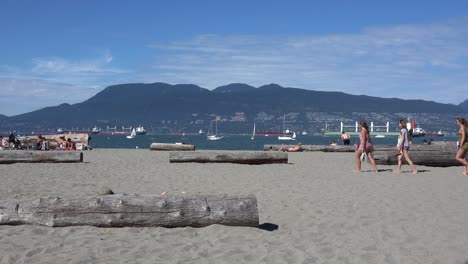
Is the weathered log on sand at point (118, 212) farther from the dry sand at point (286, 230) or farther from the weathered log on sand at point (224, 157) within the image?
the weathered log on sand at point (224, 157)

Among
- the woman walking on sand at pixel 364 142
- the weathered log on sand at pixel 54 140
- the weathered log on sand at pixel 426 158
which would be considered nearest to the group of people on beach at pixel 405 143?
the woman walking on sand at pixel 364 142

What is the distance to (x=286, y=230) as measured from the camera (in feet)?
23.7

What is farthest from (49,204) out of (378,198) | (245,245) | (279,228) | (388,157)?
(388,157)

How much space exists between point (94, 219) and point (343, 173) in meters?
10.4

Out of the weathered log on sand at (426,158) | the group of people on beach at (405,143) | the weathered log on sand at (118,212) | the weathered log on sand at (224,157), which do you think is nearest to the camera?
the weathered log on sand at (118,212)

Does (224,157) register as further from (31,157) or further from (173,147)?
(173,147)

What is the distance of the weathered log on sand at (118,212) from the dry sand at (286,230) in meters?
0.11

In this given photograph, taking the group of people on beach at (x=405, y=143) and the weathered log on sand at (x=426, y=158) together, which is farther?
the weathered log on sand at (x=426, y=158)

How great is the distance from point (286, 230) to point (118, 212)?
2.21m

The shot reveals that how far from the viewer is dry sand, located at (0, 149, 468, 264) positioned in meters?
5.87

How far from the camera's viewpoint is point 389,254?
A: 6.17 meters

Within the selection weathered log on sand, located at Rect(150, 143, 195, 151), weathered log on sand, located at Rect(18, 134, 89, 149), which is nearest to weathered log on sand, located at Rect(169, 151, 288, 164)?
weathered log on sand, located at Rect(150, 143, 195, 151)

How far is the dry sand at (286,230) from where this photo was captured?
5871mm

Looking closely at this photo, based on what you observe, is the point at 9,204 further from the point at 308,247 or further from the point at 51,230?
the point at 308,247
